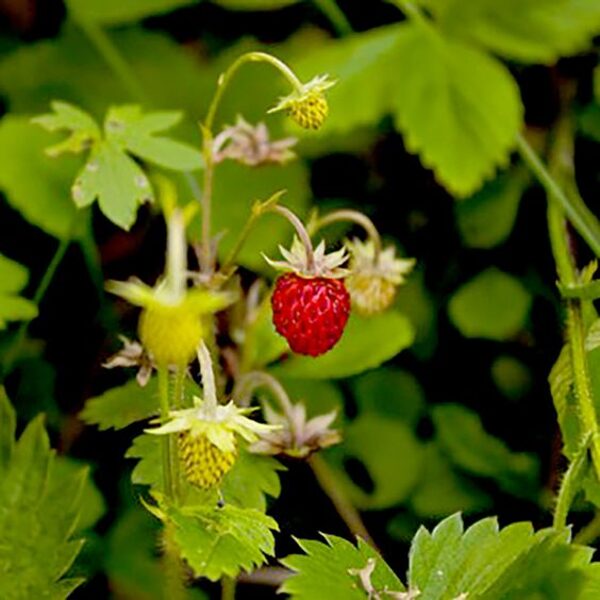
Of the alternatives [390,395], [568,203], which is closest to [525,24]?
[568,203]

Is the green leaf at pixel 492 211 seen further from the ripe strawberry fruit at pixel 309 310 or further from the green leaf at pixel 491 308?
the ripe strawberry fruit at pixel 309 310

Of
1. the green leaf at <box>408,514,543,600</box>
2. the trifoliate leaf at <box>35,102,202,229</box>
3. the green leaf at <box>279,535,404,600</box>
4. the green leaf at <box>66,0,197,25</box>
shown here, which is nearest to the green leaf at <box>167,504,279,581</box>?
the green leaf at <box>279,535,404,600</box>

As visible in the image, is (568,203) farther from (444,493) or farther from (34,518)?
(34,518)

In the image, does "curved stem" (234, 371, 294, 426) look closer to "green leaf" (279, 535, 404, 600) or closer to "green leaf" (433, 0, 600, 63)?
"green leaf" (279, 535, 404, 600)

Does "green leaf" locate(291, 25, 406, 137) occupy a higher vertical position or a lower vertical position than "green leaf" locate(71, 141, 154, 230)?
lower

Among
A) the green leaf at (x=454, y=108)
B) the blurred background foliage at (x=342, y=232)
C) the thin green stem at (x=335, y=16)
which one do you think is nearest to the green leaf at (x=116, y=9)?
the blurred background foliage at (x=342, y=232)

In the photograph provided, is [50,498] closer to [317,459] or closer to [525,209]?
[317,459]

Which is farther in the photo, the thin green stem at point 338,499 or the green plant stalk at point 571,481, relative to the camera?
the thin green stem at point 338,499
